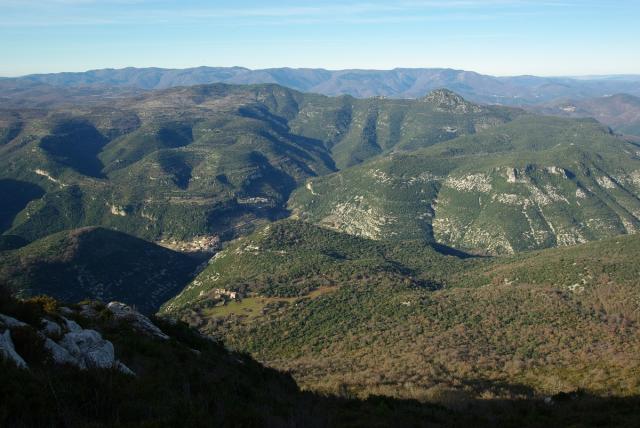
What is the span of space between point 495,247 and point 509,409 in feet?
521

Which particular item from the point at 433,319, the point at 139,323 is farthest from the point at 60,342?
the point at 433,319

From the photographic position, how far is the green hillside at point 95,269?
111 m

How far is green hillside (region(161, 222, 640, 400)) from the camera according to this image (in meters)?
39.9

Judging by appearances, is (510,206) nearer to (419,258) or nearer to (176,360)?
(419,258)

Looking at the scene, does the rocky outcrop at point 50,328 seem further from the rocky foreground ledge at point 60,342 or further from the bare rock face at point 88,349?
the bare rock face at point 88,349

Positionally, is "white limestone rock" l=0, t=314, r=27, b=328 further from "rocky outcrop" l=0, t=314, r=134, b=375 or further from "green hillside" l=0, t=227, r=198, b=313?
"green hillside" l=0, t=227, r=198, b=313

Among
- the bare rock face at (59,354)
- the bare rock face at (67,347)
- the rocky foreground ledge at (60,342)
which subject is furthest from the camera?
the bare rock face at (59,354)

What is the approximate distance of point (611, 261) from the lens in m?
85.4

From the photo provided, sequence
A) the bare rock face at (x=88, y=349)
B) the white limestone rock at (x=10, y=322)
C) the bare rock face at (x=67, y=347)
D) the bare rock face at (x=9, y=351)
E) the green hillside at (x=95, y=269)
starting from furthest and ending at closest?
the green hillside at (x=95, y=269)
the bare rock face at (x=88, y=349)
the white limestone rock at (x=10, y=322)
the bare rock face at (x=67, y=347)
the bare rock face at (x=9, y=351)

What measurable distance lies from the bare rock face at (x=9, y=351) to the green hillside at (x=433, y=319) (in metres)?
23.5

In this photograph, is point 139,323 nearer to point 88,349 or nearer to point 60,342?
point 88,349

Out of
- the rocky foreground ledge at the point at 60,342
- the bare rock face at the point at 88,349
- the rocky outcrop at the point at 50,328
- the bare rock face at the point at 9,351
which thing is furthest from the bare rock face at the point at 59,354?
the rocky outcrop at the point at 50,328

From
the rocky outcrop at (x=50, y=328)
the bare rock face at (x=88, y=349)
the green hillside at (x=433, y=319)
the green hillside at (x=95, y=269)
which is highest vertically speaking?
the rocky outcrop at (x=50, y=328)

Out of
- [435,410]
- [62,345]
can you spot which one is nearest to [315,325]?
[435,410]
